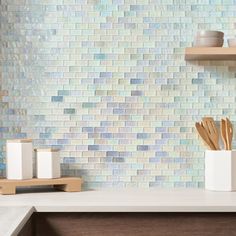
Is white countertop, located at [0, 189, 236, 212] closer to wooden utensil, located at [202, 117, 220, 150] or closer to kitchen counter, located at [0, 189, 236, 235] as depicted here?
kitchen counter, located at [0, 189, 236, 235]

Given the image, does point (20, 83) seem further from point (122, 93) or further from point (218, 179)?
point (218, 179)

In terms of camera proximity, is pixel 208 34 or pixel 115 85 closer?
pixel 208 34

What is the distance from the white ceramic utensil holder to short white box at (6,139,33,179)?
0.80 metres

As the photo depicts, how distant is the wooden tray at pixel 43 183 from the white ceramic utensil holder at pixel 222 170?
1.94ft

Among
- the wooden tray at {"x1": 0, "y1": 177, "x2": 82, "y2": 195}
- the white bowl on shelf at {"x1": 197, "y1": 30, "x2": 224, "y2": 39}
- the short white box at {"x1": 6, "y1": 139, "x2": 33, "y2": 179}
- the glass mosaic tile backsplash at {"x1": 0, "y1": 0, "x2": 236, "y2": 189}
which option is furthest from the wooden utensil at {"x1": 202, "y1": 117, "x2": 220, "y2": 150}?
the short white box at {"x1": 6, "y1": 139, "x2": 33, "y2": 179}

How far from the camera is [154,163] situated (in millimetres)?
2830

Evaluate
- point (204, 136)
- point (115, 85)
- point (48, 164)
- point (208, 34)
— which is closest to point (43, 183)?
point (48, 164)

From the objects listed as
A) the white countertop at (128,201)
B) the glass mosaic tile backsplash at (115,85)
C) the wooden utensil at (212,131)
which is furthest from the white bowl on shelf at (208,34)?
the white countertop at (128,201)

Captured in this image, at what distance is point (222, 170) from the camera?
8.68 feet

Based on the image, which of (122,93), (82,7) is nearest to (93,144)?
(122,93)

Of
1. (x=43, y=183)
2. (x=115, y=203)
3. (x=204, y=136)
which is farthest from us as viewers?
(x=204, y=136)

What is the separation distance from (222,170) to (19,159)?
2.93 feet

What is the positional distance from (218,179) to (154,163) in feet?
1.09

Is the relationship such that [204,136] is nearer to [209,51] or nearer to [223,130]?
[223,130]
